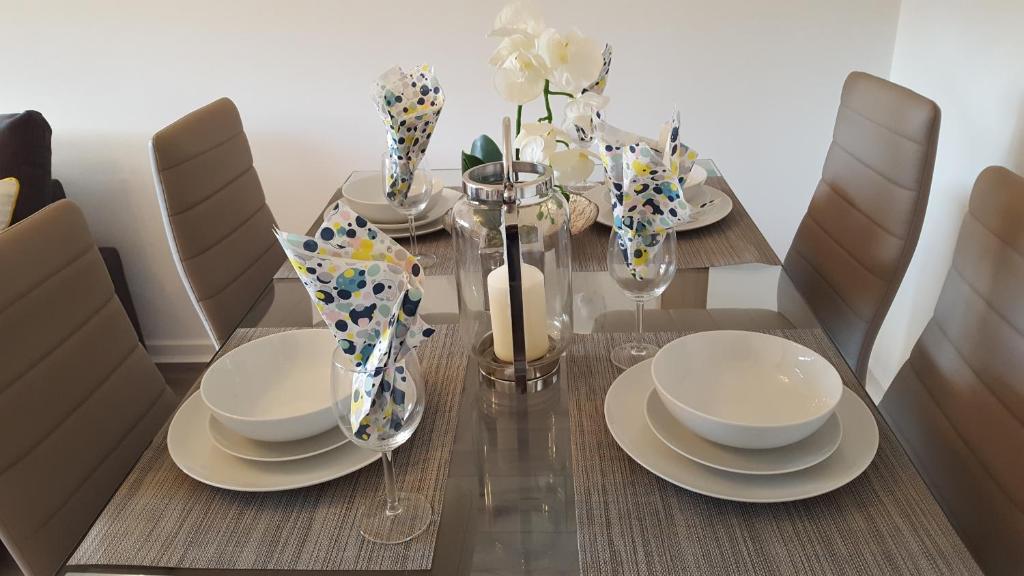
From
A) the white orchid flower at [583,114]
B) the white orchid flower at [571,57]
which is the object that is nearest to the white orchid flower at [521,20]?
the white orchid flower at [571,57]

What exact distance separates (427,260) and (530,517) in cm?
77

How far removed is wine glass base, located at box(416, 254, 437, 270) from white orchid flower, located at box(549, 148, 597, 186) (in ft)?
1.29

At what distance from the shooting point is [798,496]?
0.85 meters

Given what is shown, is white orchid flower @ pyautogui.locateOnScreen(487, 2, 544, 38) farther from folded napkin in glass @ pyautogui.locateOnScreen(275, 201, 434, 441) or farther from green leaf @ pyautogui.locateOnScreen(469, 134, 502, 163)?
folded napkin in glass @ pyautogui.locateOnScreen(275, 201, 434, 441)

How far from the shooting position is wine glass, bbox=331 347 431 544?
2.56ft

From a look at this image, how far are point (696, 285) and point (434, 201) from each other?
0.64 m

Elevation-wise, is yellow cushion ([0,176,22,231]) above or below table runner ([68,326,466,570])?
→ below

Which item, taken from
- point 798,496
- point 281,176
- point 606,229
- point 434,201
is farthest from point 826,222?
point 281,176

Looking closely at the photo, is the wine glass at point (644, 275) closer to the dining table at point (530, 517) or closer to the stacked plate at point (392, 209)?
the dining table at point (530, 517)

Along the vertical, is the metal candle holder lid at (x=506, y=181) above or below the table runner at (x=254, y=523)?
above

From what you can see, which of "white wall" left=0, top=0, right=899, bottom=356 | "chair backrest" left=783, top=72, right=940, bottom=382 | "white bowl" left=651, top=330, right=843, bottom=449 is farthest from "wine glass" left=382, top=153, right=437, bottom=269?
"white wall" left=0, top=0, right=899, bottom=356

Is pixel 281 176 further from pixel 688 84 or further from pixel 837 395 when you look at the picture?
pixel 837 395

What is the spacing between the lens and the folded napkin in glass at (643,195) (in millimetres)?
1048

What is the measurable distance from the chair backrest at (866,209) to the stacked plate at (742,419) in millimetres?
616
